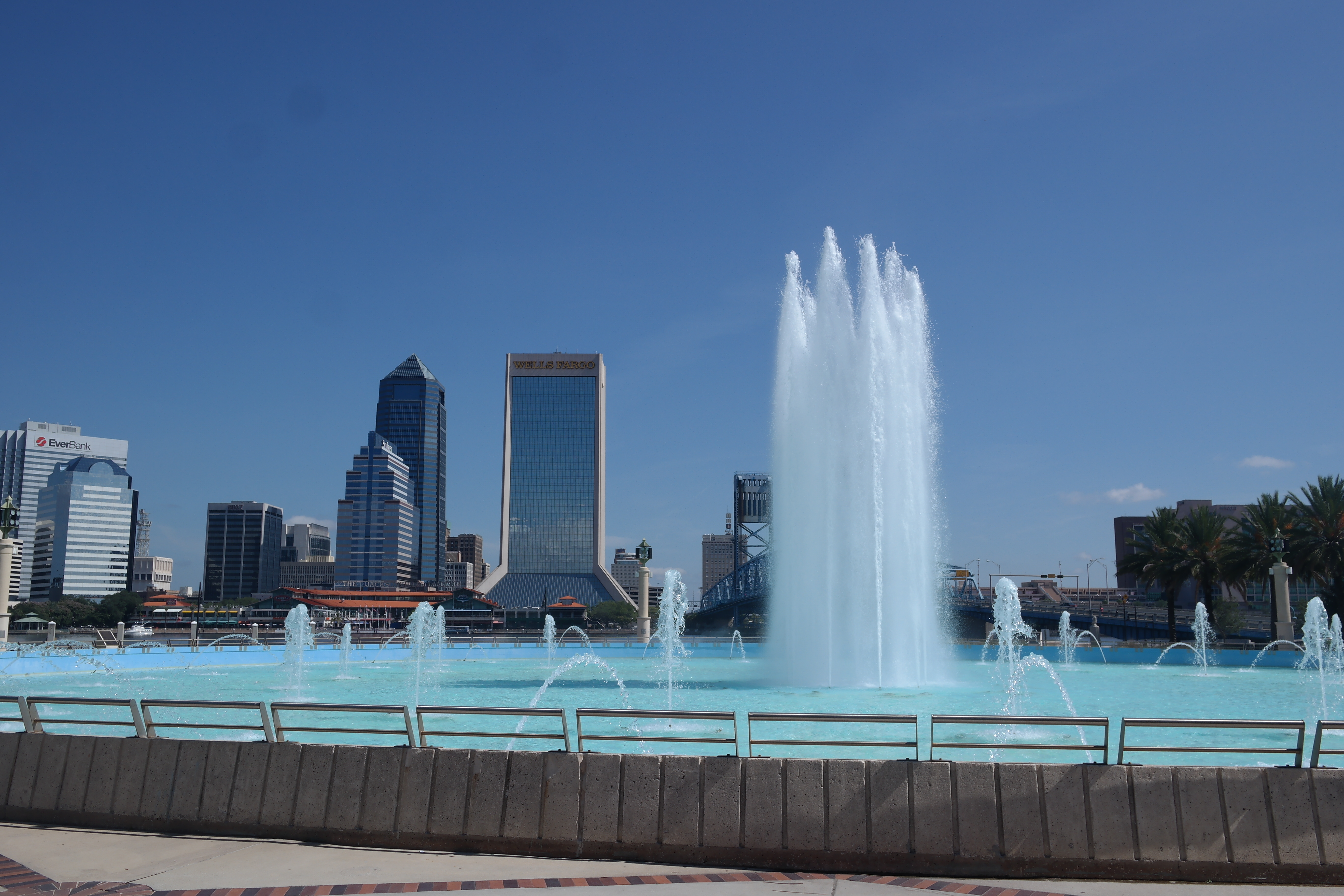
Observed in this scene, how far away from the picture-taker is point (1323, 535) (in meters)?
49.2

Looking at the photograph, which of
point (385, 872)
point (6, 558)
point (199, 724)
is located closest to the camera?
point (385, 872)

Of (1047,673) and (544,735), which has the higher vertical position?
(544,735)

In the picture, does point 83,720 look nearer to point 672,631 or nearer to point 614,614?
point 672,631

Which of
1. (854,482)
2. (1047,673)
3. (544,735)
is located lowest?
(1047,673)

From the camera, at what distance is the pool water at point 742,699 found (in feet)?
52.5

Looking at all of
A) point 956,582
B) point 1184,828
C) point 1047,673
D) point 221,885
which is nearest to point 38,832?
point 221,885

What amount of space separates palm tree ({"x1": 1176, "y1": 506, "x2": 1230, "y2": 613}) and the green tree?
107 m

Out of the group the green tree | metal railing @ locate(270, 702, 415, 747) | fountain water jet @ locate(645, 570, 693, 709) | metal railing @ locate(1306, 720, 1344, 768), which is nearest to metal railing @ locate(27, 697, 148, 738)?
metal railing @ locate(270, 702, 415, 747)

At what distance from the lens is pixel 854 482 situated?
3033 cm

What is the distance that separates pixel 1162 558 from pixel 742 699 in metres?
39.4

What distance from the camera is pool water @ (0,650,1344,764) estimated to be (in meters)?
16.0

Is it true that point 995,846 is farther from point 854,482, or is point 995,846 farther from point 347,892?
point 854,482

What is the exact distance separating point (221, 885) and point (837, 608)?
2416 cm

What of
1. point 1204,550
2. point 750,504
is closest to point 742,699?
point 1204,550
